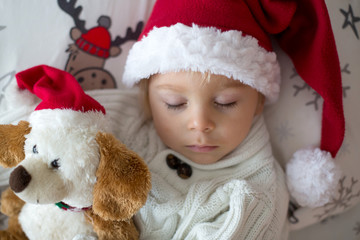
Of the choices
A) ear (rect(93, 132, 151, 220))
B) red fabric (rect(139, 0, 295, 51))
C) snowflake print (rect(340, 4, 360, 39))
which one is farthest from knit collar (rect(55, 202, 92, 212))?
snowflake print (rect(340, 4, 360, 39))

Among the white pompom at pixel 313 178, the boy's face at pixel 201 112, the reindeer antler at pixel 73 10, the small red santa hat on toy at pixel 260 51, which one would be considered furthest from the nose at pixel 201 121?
the reindeer antler at pixel 73 10

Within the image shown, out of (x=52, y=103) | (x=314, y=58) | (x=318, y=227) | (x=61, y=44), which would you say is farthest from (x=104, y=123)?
(x=318, y=227)

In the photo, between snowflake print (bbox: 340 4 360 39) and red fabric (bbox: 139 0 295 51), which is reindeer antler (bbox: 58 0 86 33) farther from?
snowflake print (bbox: 340 4 360 39)

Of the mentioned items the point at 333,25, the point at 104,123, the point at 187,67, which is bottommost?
the point at 104,123

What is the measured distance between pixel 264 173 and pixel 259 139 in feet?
0.33

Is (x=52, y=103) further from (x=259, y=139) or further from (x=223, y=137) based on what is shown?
(x=259, y=139)

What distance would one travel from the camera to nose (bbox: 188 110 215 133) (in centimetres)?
77

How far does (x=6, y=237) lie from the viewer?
76 cm

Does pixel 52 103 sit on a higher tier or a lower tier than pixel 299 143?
higher

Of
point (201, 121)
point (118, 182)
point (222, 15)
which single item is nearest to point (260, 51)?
point (222, 15)

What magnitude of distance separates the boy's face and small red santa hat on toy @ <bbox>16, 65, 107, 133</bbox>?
0.20 m

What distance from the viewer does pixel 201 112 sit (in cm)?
77

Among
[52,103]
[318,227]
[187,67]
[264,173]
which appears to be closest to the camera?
[52,103]

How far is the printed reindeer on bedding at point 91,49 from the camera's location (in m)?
0.93
